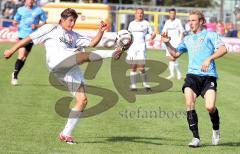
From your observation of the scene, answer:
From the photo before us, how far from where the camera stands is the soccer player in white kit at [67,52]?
11156 millimetres

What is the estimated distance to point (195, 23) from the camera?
11.1 meters

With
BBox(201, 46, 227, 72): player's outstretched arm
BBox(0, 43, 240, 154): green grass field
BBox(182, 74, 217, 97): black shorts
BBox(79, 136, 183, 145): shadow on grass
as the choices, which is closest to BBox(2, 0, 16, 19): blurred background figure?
BBox(0, 43, 240, 154): green grass field

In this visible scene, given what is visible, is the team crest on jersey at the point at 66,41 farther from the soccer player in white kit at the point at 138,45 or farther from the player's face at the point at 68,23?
the soccer player in white kit at the point at 138,45

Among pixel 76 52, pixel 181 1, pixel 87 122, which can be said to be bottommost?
pixel 181 1

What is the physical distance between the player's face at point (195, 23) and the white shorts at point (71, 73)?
203 centimetres

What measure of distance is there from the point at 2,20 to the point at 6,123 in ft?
111

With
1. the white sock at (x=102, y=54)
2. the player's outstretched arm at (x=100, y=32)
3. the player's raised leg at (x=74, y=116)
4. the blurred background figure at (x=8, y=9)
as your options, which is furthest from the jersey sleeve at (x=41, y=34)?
the blurred background figure at (x=8, y=9)

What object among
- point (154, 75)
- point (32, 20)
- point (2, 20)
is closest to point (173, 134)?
point (32, 20)

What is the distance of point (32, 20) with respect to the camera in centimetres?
2081

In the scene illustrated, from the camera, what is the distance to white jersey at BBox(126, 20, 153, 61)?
66.9ft

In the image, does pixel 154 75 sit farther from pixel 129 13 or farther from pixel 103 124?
pixel 129 13

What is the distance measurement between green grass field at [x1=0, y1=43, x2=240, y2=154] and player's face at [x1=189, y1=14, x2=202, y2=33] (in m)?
1.94

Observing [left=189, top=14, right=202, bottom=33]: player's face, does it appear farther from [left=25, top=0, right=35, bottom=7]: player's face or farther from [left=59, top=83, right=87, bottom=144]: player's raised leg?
[left=25, top=0, right=35, bottom=7]: player's face

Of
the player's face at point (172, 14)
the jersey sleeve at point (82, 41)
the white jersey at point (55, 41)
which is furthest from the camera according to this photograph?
the player's face at point (172, 14)
